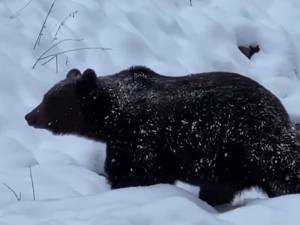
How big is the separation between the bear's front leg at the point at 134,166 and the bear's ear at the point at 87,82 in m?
0.62

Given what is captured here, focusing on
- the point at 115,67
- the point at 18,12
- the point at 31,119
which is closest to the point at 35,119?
the point at 31,119

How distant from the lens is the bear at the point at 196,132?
5.99 m

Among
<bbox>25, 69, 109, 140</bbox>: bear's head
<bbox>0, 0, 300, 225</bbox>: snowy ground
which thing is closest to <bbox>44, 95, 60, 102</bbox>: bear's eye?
<bbox>25, 69, 109, 140</bbox>: bear's head

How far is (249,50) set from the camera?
10.4m

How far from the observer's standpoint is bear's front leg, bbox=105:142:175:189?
6301mm

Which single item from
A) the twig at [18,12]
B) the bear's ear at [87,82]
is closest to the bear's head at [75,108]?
the bear's ear at [87,82]

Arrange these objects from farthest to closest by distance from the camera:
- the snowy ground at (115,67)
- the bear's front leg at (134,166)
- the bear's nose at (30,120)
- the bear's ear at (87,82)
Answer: the bear's nose at (30,120) < the bear's ear at (87,82) < the bear's front leg at (134,166) < the snowy ground at (115,67)

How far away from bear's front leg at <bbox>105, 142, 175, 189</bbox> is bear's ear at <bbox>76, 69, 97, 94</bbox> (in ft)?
2.04

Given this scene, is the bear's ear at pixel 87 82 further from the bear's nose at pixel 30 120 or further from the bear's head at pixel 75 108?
the bear's nose at pixel 30 120

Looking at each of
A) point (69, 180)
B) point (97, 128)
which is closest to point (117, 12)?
point (97, 128)

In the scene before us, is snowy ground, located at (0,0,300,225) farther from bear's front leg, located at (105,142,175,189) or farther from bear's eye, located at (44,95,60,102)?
bear's eye, located at (44,95,60,102)

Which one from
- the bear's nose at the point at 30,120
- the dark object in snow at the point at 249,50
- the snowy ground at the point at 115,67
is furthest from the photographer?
the dark object in snow at the point at 249,50

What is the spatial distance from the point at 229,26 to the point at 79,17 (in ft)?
7.60

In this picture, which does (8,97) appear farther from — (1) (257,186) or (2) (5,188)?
(1) (257,186)
